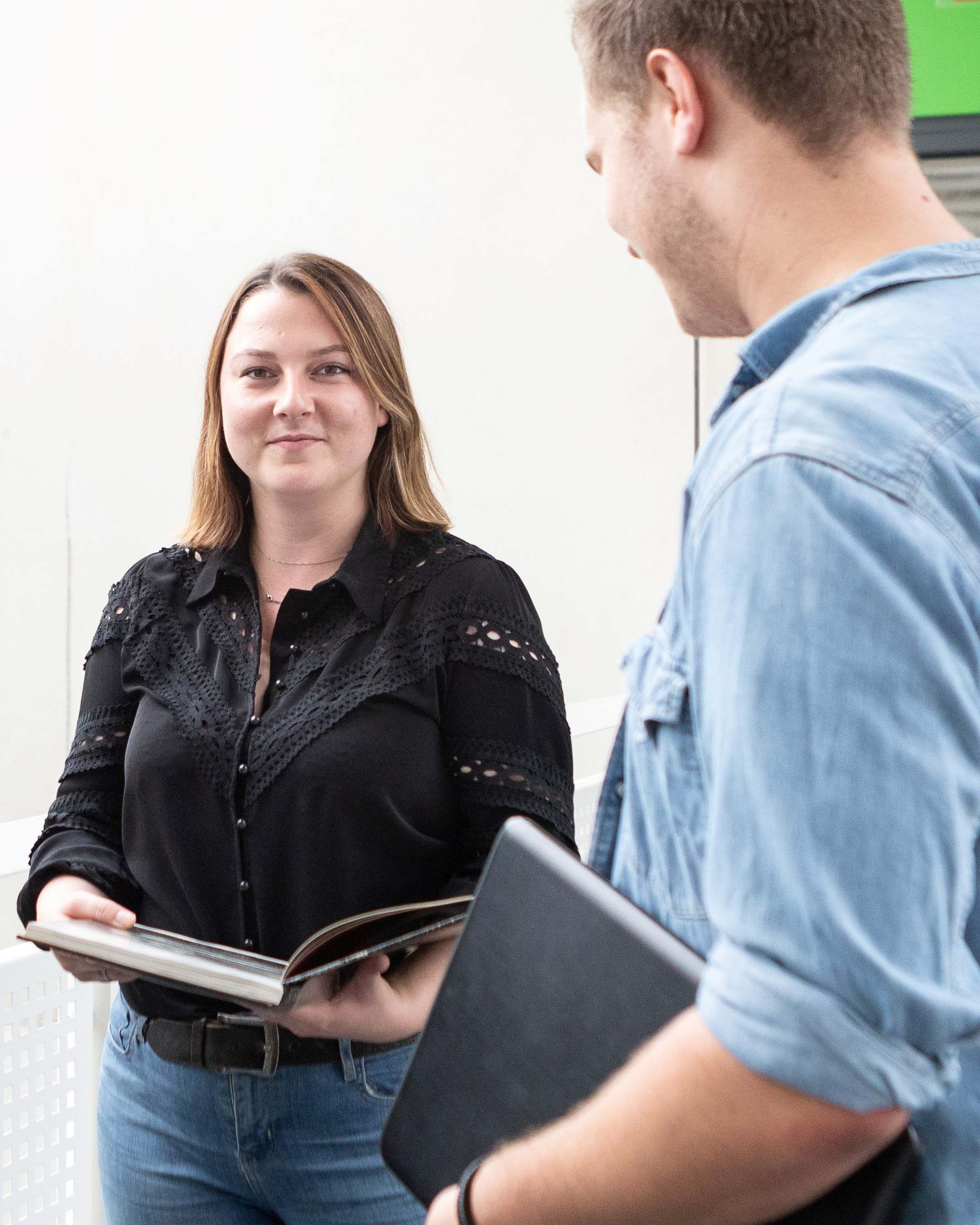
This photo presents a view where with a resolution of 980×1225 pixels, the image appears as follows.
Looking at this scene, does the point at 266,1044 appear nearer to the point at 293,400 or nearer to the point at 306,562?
the point at 306,562

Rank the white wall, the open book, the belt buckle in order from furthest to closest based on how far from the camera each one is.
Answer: the white wall → the belt buckle → the open book

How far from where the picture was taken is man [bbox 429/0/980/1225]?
0.48 m

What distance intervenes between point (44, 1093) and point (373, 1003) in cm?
55

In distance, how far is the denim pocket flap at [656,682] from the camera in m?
0.61

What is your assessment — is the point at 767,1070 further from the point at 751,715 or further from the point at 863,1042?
the point at 751,715

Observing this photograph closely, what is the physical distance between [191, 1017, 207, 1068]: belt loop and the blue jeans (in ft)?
0.06

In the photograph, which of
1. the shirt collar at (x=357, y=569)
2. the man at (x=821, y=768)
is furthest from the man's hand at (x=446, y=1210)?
the shirt collar at (x=357, y=569)

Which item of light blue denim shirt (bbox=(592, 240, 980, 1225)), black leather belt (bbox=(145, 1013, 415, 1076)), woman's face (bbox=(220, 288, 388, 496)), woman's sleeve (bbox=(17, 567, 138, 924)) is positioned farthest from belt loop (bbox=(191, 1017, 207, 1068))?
light blue denim shirt (bbox=(592, 240, 980, 1225))

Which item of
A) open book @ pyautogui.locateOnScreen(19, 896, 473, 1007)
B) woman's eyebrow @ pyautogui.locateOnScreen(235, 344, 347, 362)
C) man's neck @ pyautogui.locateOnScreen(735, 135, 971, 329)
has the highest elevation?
man's neck @ pyautogui.locateOnScreen(735, 135, 971, 329)

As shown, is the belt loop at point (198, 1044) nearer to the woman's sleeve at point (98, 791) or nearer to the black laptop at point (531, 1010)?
the woman's sleeve at point (98, 791)

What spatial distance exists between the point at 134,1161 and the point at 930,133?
4089 millimetres

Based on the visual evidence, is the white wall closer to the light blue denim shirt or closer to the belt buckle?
the belt buckle

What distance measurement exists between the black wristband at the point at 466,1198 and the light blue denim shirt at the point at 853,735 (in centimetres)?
20

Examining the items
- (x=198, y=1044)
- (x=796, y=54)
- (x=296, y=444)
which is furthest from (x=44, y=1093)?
(x=796, y=54)
